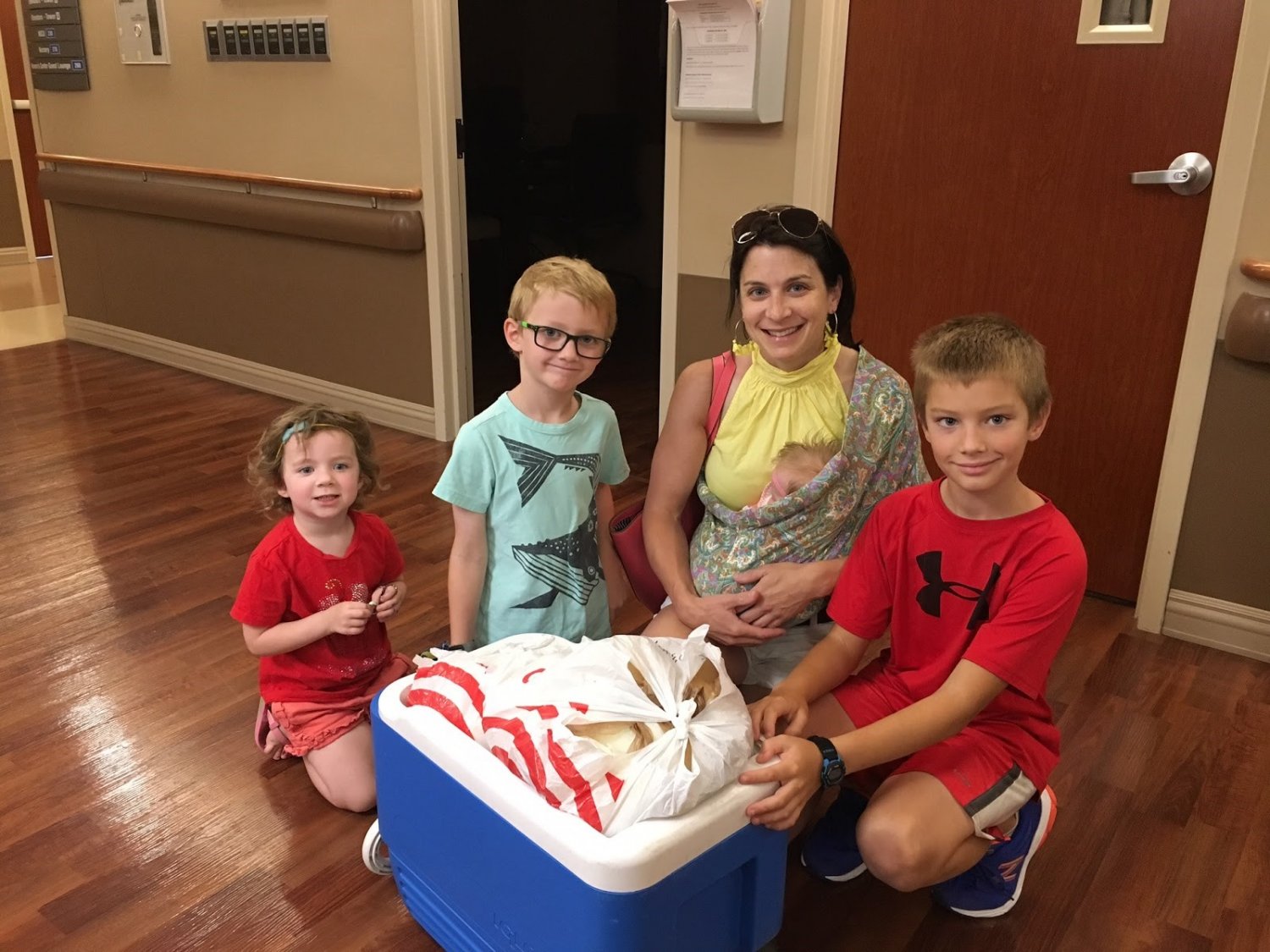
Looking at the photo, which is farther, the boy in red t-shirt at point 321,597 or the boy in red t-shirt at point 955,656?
the boy in red t-shirt at point 321,597

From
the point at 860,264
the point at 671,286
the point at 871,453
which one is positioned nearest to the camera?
the point at 871,453

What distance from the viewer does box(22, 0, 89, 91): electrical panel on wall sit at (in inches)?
169

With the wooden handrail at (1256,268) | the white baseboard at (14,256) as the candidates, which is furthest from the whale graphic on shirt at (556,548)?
the white baseboard at (14,256)

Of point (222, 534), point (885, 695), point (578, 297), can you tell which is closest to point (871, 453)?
point (885, 695)

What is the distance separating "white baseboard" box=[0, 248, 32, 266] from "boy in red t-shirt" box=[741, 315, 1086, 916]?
7247 mm

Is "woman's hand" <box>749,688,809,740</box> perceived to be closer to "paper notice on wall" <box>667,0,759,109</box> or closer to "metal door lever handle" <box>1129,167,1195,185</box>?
"metal door lever handle" <box>1129,167,1195,185</box>

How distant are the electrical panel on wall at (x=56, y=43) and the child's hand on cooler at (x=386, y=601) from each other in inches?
145

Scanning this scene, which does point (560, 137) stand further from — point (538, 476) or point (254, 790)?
point (254, 790)

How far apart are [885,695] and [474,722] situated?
2.00ft

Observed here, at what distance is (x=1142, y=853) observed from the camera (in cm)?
166

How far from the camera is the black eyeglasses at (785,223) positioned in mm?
1546

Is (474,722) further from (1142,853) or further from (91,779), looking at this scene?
(1142,853)

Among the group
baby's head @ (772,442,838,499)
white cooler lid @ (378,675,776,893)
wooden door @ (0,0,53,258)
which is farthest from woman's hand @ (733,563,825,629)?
wooden door @ (0,0,53,258)

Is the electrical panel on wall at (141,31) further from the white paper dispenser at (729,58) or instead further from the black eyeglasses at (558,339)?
the black eyeglasses at (558,339)
